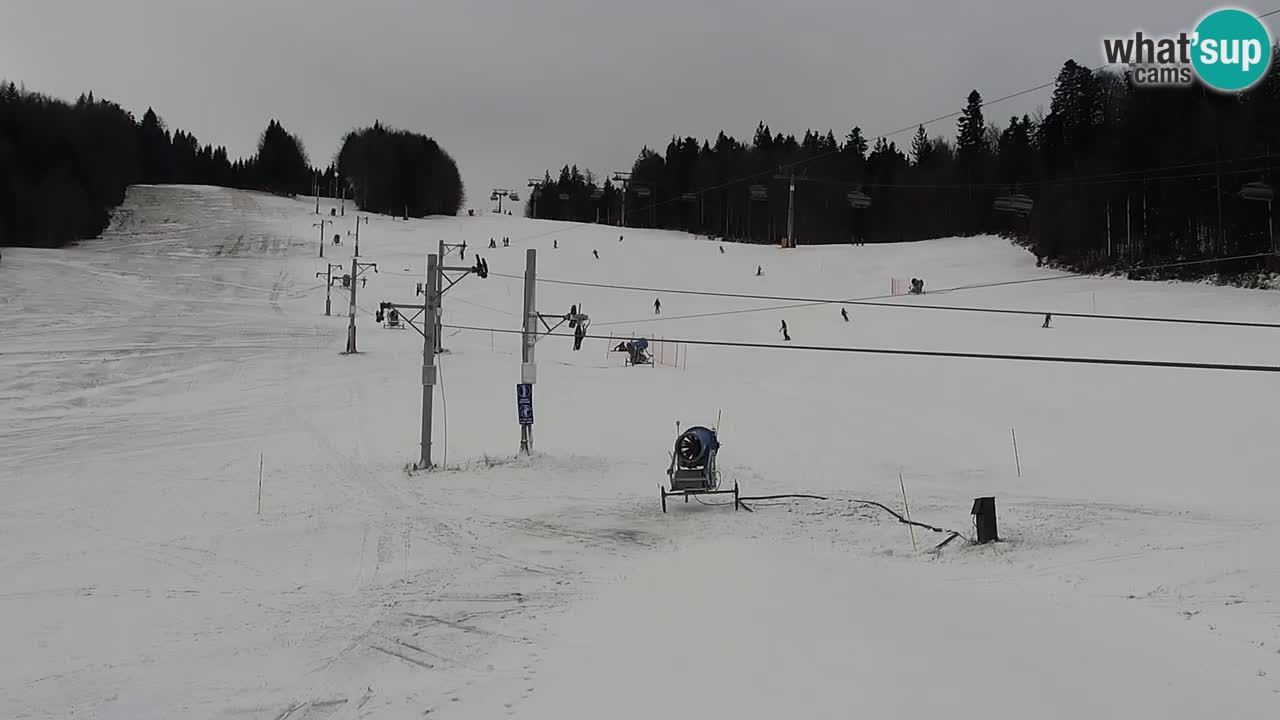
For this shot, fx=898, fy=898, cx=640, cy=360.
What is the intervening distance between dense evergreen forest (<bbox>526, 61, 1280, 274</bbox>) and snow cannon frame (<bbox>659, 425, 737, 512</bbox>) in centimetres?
1101

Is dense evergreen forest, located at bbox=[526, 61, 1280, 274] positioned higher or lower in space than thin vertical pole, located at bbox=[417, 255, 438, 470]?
higher

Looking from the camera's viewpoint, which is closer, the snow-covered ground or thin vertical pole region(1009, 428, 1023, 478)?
the snow-covered ground

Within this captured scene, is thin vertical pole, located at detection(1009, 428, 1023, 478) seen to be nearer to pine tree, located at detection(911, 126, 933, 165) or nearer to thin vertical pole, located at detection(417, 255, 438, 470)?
thin vertical pole, located at detection(417, 255, 438, 470)

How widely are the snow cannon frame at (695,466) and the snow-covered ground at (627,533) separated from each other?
2.03 ft

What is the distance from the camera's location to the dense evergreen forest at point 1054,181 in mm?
53375

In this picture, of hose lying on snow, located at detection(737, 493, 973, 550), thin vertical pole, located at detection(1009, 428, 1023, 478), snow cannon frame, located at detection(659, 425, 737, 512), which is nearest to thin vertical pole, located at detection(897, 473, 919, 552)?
hose lying on snow, located at detection(737, 493, 973, 550)

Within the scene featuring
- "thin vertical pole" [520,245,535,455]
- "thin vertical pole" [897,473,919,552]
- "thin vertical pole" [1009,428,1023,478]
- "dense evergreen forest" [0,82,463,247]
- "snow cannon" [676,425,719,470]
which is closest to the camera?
"thin vertical pole" [897,473,919,552]

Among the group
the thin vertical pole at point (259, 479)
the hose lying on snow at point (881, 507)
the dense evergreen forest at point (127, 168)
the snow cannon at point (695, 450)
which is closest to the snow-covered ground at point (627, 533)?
the thin vertical pole at point (259, 479)

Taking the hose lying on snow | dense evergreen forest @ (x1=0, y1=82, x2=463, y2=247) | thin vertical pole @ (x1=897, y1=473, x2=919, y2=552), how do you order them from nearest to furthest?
the hose lying on snow → thin vertical pole @ (x1=897, y1=473, x2=919, y2=552) → dense evergreen forest @ (x1=0, y1=82, x2=463, y2=247)

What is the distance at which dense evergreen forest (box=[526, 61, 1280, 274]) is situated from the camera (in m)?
53.4

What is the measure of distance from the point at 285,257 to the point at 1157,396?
2969 inches

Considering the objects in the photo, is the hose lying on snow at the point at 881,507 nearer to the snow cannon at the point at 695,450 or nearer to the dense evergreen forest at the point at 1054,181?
the snow cannon at the point at 695,450

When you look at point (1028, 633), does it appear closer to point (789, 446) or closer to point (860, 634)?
point (860, 634)

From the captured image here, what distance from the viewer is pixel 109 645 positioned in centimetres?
1000
